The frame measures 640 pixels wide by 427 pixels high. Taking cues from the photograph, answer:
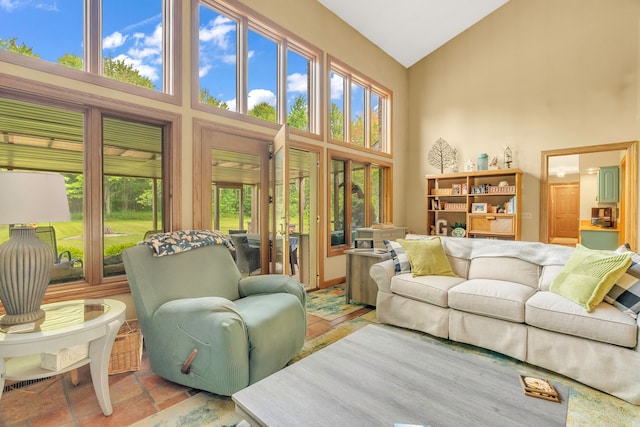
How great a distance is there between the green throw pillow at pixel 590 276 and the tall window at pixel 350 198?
289cm

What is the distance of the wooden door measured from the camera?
9.07 m

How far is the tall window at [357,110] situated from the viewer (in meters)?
4.84

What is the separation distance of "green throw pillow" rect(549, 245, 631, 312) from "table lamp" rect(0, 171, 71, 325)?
11.0 feet

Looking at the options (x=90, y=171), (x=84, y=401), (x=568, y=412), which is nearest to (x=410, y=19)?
(x=90, y=171)

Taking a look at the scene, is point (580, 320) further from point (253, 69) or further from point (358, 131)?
point (358, 131)

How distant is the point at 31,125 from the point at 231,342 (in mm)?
2398

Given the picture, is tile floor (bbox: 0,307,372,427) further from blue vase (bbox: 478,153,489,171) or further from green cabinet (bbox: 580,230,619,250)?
green cabinet (bbox: 580,230,619,250)

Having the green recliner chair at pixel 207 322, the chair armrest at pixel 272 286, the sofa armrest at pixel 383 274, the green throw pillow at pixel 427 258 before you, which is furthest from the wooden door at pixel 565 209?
the green recliner chair at pixel 207 322

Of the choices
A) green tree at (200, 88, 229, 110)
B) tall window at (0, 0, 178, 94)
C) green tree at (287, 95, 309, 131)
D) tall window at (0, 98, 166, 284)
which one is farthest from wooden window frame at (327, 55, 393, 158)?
tall window at (0, 98, 166, 284)

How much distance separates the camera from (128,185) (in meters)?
2.74

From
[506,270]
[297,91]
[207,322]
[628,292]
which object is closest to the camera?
[207,322]

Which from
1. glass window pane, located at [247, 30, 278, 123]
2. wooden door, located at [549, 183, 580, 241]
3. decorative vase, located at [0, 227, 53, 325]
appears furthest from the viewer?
wooden door, located at [549, 183, 580, 241]

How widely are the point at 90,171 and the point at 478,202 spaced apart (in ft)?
17.9

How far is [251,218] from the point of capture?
366 cm
